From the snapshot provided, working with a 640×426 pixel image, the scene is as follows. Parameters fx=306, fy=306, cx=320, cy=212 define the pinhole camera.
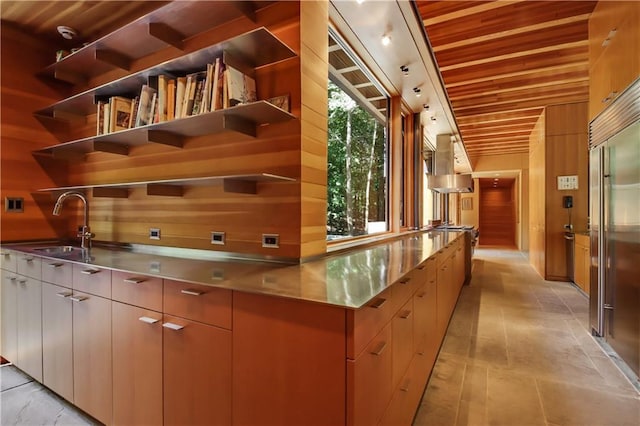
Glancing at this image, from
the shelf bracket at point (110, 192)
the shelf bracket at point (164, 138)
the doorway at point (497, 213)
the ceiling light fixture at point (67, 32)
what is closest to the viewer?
the shelf bracket at point (164, 138)

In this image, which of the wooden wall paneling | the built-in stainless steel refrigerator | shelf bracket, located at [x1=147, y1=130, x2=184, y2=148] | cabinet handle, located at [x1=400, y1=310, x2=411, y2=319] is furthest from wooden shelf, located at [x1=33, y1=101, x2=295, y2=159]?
the built-in stainless steel refrigerator

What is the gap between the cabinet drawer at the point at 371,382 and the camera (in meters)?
0.90

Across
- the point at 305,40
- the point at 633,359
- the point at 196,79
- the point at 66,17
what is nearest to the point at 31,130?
the point at 66,17

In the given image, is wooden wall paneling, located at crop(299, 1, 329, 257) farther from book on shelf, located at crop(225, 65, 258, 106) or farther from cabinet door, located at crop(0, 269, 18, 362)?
cabinet door, located at crop(0, 269, 18, 362)

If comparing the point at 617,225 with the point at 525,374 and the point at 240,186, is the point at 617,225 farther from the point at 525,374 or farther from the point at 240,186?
the point at 240,186

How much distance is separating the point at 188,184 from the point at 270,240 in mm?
689

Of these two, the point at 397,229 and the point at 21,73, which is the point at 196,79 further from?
the point at 397,229

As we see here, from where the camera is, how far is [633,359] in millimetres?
2135

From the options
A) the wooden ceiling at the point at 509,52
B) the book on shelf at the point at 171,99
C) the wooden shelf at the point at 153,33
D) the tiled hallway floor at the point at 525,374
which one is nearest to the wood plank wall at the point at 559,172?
the wooden ceiling at the point at 509,52

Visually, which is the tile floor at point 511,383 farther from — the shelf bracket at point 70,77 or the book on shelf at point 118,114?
the shelf bracket at point 70,77

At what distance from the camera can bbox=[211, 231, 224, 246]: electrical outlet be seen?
1911 millimetres

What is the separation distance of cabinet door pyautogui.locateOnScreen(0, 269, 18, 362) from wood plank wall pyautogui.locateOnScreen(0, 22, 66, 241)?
53cm

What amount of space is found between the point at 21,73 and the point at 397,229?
3.97 meters

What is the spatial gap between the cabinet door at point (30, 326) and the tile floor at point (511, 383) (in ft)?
0.64
